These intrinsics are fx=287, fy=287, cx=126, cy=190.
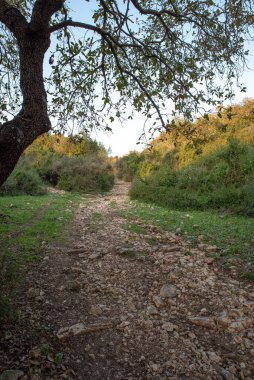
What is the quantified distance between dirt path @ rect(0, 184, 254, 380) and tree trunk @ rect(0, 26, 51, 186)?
1943mm

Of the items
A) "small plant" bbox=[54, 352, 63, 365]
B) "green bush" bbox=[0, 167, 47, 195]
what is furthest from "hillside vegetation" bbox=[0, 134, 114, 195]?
"small plant" bbox=[54, 352, 63, 365]

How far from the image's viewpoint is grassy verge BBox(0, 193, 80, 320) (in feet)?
15.1

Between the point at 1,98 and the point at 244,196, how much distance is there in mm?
9722

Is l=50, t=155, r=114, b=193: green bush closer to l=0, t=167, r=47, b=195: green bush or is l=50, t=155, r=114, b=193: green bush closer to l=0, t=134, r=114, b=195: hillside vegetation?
l=0, t=134, r=114, b=195: hillside vegetation

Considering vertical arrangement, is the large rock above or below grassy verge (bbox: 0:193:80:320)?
below

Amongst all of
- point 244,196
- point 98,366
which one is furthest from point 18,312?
point 244,196

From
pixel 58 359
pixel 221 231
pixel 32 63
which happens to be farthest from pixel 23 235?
pixel 221 231

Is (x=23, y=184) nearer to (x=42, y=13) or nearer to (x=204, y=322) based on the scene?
(x=42, y=13)

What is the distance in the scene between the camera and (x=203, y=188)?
14164 mm

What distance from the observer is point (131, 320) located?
383 cm

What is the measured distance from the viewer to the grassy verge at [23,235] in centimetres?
460

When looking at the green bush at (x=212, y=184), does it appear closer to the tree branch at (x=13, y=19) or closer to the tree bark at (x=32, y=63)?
the tree bark at (x=32, y=63)

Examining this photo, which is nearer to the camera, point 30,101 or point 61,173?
point 30,101

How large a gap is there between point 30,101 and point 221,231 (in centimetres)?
637
